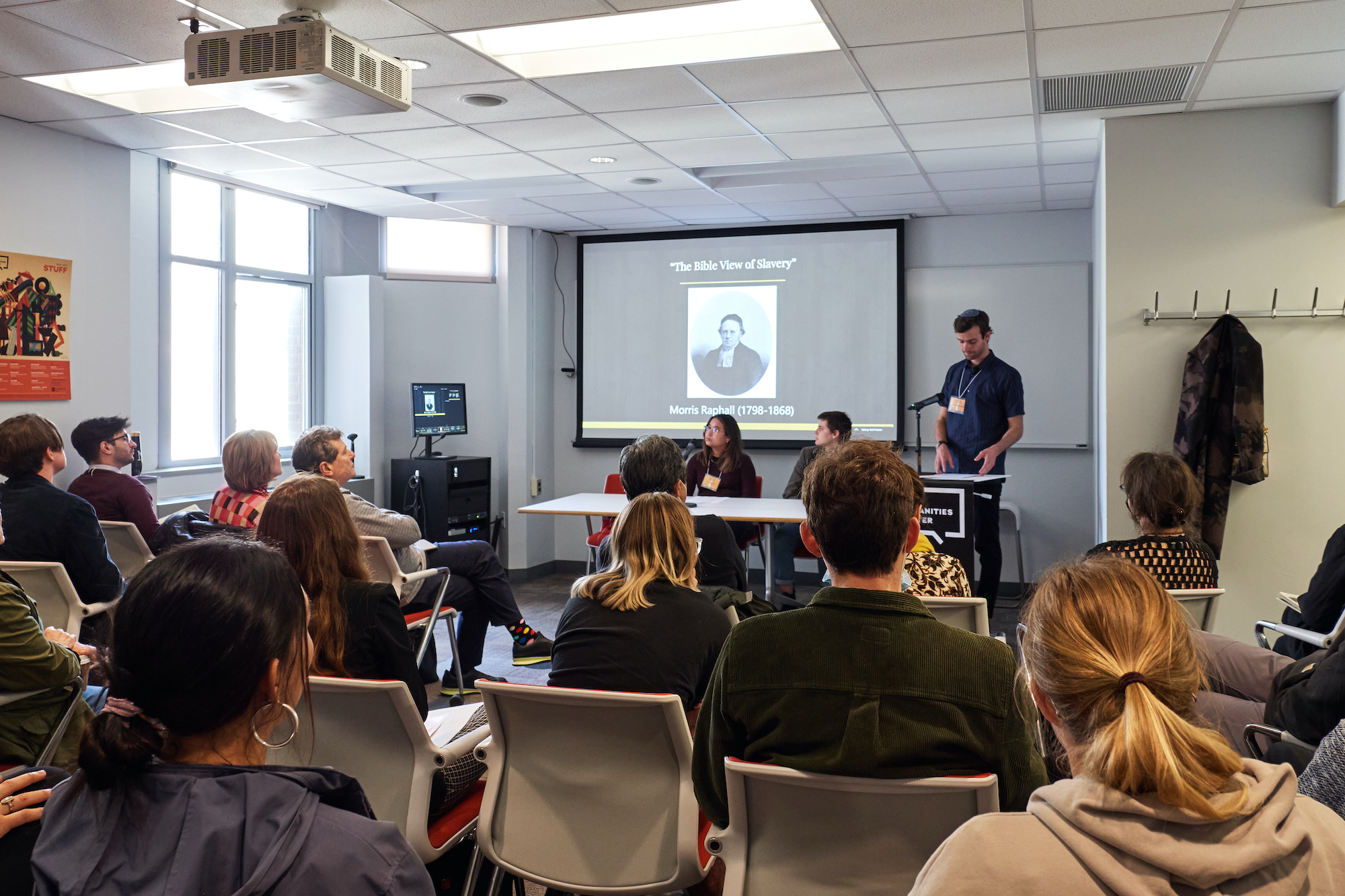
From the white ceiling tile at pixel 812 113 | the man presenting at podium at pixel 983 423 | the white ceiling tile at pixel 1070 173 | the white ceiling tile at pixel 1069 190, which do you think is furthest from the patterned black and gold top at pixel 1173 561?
the white ceiling tile at pixel 1069 190

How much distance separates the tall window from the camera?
6.05m

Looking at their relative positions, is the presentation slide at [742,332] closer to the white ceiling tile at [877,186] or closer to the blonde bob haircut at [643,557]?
the white ceiling tile at [877,186]

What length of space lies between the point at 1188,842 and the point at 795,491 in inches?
211

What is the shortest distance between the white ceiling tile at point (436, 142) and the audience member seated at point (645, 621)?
327 centimetres

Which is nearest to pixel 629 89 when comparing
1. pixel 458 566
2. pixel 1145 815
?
pixel 458 566

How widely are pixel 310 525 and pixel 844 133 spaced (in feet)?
11.8

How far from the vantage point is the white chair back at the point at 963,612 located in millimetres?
2619

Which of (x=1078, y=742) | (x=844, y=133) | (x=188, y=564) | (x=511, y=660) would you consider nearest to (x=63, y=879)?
(x=188, y=564)

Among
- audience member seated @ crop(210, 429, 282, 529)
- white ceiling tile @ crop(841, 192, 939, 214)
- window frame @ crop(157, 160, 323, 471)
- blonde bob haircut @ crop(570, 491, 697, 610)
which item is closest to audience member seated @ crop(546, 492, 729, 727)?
blonde bob haircut @ crop(570, 491, 697, 610)

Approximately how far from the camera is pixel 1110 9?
10.9 feet

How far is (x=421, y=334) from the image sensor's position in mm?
7668

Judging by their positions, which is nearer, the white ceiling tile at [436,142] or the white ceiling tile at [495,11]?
the white ceiling tile at [495,11]

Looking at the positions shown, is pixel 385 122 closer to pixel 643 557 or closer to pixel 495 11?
pixel 495 11

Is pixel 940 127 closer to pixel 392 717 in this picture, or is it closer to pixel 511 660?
pixel 511 660
